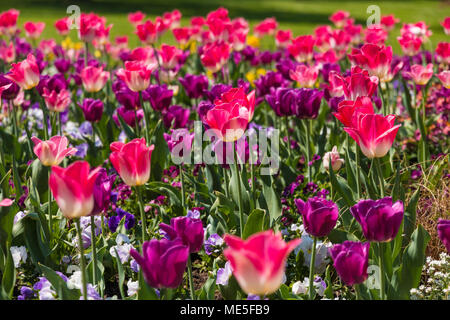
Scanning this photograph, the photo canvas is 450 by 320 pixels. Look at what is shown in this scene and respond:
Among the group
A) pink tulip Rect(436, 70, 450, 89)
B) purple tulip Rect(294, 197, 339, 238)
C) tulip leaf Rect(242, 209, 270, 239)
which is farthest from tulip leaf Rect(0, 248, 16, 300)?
pink tulip Rect(436, 70, 450, 89)

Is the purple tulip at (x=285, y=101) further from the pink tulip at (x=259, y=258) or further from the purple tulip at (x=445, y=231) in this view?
the pink tulip at (x=259, y=258)

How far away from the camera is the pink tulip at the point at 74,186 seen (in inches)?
66.3

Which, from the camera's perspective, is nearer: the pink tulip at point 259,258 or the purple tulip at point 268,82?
the pink tulip at point 259,258

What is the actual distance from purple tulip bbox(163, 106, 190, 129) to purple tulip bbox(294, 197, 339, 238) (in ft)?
5.32

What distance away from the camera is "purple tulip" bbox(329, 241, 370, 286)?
5.90 ft

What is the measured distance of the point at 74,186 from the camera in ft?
5.60

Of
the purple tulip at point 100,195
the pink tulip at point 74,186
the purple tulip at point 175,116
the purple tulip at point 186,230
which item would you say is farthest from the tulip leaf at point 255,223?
the purple tulip at point 175,116

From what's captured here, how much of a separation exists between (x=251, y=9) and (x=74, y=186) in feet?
57.1

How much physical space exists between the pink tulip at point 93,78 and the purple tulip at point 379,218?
2.36 metres

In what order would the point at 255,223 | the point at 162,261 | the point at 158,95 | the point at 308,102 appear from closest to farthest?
the point at 162,261 → the point at 255,223 → the point at 308,102 → the point at 158,95

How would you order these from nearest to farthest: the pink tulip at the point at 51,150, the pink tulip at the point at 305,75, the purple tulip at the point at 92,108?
1. the pink tulip at the point at 51,150
2. the purple tulip at the point at 92,108
3. the pink tulip at the point at 305,75

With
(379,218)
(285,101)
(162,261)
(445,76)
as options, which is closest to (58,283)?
(162,261)

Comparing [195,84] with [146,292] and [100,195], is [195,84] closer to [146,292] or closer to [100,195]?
[100,195]

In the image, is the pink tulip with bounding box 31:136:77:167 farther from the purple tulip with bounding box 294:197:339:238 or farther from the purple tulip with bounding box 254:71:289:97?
the purple tulip with bounding box 254:71:289:97
